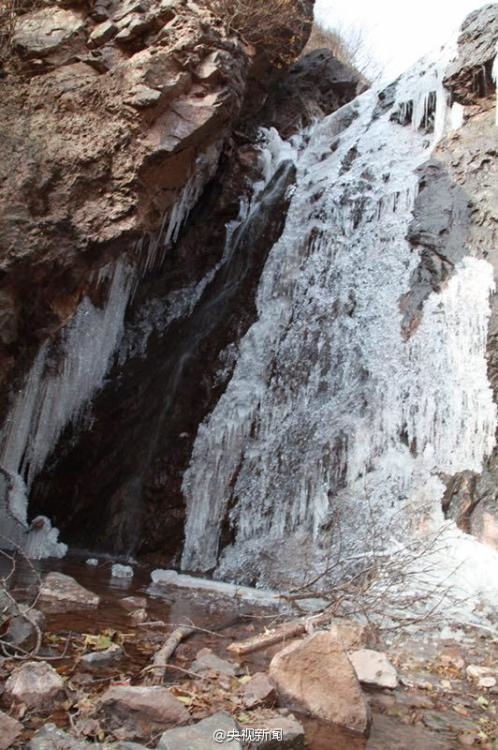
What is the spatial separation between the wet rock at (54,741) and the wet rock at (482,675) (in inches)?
112

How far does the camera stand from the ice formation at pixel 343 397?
7723mm

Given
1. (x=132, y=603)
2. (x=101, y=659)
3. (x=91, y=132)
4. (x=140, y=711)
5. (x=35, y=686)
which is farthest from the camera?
(x=91, y=132)

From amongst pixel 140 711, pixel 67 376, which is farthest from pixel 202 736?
pixel 67 376

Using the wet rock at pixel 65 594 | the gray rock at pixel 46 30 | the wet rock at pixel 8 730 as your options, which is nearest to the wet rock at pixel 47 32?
the gray rock at pixel 46 30

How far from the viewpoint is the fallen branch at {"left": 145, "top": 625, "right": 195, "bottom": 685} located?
10.7 feet

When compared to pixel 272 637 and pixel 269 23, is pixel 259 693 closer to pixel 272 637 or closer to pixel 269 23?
pixel 272 637

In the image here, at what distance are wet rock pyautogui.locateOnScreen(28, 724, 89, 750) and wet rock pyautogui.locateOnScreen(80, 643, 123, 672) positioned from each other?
1026 mm

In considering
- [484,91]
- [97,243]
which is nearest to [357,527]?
[97,243]

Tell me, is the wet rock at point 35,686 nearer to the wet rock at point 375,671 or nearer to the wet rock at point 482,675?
the wet rock at point 375,671

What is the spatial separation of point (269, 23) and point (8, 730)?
10555mm

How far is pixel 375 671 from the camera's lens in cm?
365

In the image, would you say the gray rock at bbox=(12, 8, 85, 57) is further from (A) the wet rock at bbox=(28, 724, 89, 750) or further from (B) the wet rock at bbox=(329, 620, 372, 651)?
(A) the wet rock at bbox=(28, 724, 89, 750)

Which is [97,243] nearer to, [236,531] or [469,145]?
[236,531]

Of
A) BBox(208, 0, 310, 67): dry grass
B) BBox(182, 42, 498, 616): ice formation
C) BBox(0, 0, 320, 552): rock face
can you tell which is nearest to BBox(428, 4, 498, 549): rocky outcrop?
BBox(182, 42, 498, 616): ice formation
